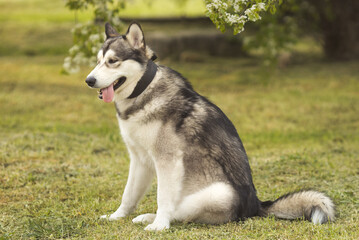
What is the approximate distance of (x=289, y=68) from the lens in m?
17.7

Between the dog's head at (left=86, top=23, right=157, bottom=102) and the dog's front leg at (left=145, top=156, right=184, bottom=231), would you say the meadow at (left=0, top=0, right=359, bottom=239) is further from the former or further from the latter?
the dog's head at (left=86, top=23, right=157, bottom=102)

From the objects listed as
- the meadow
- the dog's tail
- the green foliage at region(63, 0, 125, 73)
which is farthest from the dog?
the green foliage at region(63, 0, 125, 73)

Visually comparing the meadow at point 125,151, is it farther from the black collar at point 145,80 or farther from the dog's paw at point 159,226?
the black collar at point 145,80

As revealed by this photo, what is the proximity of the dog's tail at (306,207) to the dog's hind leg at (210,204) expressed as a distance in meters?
0.55

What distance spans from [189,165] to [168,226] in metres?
0.63

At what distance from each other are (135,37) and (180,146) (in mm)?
1183

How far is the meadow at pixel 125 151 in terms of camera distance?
16.3 feet

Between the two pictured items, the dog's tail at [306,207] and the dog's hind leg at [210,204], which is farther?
the dog's tail at [306,207]

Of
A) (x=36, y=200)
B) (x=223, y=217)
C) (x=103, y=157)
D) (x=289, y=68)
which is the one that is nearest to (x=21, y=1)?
(x=289, y=68)

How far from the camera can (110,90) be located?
487 centimetres

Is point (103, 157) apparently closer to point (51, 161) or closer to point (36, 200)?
point (51, 161)

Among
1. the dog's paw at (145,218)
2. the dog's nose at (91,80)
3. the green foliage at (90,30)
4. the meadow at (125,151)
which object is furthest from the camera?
the green foliage at (90,30)

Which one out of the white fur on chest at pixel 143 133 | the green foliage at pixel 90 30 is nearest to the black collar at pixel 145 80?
the white fur on chest at pixel 143 133

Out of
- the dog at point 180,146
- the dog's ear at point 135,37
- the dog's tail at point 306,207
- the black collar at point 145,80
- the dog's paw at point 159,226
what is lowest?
the dog's paw at point 159,226
